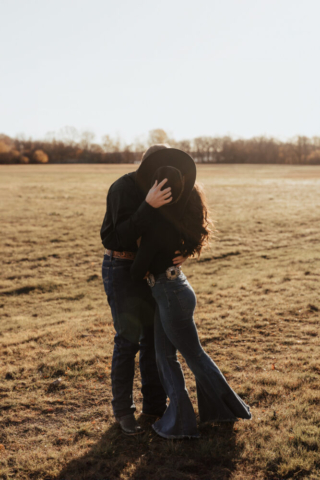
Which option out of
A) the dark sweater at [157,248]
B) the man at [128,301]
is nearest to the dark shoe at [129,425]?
the man at [128,301]

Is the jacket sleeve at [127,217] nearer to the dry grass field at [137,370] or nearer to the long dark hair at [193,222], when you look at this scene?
the long dark hair at [193,222]

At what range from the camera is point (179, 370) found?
11.9ft

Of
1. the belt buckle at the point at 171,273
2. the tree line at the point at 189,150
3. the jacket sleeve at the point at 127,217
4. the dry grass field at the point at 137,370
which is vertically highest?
the tree line at the point at 189,150

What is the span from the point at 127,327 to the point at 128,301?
0.84 ft

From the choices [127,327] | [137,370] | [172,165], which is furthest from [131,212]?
[137,370]

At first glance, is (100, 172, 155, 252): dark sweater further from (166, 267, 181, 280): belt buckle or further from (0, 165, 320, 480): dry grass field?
(0, 165, 320, 480): dry grass field

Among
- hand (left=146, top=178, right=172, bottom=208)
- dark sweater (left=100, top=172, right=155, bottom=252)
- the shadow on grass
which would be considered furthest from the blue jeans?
hand (left=146, top=178, right=172, bottom=208)

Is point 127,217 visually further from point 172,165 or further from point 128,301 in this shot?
point 128,301

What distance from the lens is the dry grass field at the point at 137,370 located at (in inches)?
129

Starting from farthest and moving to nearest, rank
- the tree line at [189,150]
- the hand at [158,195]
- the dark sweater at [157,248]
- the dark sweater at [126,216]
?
the tree line at [189,150]
the dark sweater at [157,248]
the dark sweater at [126,216]
the hand at [158,195]

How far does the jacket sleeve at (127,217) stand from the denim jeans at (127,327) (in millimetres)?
374

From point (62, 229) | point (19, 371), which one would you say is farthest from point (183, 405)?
point (62, 229)

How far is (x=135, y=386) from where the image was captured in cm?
480

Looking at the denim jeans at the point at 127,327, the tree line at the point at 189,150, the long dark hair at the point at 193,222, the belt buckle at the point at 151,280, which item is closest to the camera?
the long dark hair at the point at 193,222
